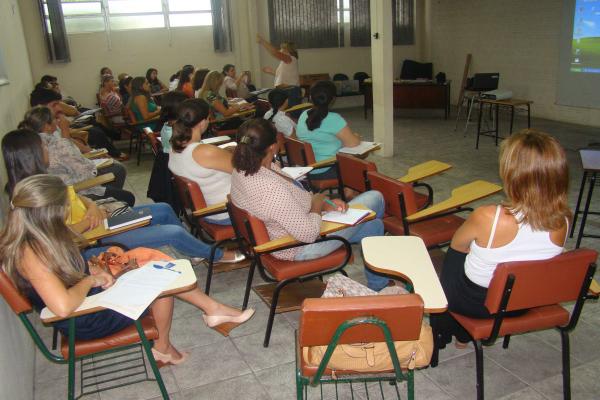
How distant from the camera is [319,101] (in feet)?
13.9

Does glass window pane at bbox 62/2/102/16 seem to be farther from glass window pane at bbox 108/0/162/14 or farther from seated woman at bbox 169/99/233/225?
seated woman at bbox 169/99/233/225

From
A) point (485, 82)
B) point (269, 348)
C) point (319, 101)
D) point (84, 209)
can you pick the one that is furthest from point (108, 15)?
point (269, 348)

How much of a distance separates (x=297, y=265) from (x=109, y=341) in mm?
953

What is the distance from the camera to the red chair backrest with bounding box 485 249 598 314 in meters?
1.84

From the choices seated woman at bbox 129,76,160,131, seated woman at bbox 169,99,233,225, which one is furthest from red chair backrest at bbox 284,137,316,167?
seated woman at bbox 129,76,160,131

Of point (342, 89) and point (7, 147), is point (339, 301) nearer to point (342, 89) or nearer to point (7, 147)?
point (7, 147)

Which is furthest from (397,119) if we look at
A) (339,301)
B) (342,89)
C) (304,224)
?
(339,301)

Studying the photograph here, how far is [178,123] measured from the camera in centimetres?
336

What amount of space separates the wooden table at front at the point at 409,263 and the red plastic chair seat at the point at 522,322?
288 millimetres

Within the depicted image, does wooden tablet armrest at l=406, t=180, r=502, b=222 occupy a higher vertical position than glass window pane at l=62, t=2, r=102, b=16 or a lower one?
lower

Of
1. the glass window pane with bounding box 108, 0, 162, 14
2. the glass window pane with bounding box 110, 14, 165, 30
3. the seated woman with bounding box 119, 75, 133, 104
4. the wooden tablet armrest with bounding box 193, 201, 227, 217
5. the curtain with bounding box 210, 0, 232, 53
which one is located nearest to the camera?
the wooden tablet armrest with bounding box 193, 201, 227, 217

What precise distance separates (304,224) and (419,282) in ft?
2.39

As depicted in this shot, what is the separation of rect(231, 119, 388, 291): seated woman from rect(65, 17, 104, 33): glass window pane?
831cm

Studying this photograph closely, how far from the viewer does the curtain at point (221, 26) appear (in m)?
10.4
